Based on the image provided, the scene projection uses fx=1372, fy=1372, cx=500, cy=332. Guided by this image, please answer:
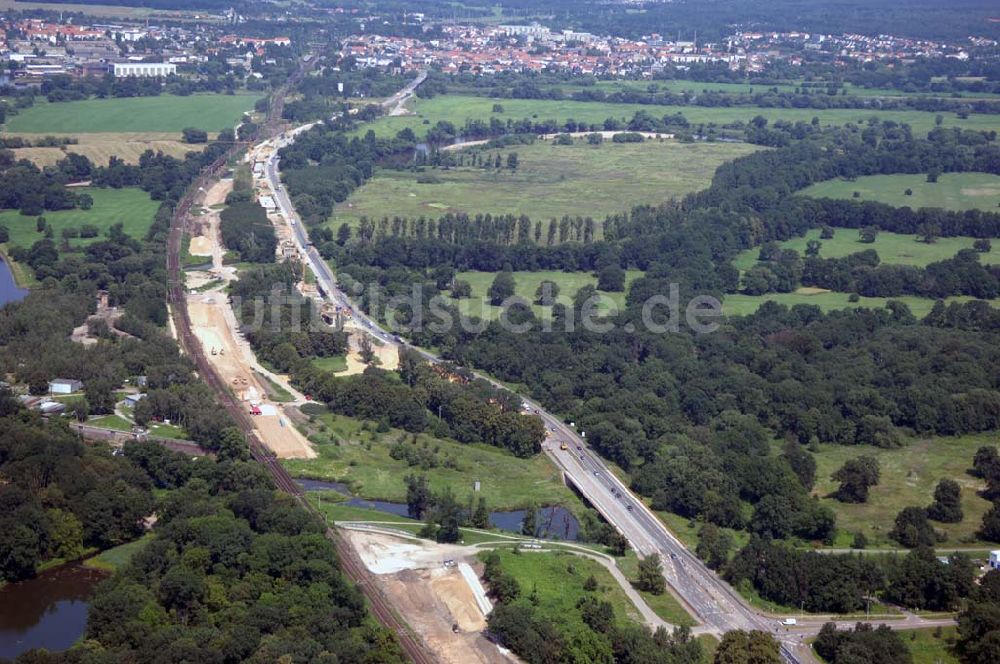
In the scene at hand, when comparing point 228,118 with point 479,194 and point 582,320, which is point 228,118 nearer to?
point 479,194

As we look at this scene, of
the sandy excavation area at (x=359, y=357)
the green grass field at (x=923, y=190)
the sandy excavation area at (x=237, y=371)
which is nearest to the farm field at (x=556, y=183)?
the green grass field at (x=923, y=190)

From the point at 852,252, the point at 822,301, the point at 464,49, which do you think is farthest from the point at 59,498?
the point at 464,49

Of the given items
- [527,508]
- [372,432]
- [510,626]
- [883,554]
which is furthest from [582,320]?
[510,626]

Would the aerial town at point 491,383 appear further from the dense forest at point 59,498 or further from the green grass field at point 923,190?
the green grass field at point 923,190

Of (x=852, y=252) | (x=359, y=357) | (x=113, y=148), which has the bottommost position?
(x=359, y=357)

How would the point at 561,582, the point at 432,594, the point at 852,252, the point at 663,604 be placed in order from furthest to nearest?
the point at 852,252, the point at 561,582, the point at 432,594, the point at 663,604

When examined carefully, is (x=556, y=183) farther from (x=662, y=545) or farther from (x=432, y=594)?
(x=432, y=594)
